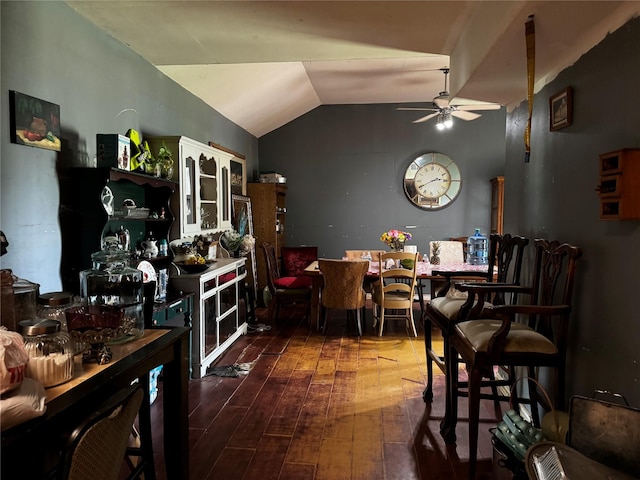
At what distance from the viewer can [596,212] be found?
6.21 feet

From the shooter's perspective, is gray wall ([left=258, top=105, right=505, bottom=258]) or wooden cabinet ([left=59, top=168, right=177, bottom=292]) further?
gray wall ([left=258, top=105, right=505, bottom=258])

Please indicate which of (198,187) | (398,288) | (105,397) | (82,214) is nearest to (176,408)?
(105,397)

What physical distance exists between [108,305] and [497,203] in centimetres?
539

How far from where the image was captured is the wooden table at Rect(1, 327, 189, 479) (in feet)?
3.29

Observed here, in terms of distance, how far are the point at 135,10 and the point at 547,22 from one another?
2.08 meters

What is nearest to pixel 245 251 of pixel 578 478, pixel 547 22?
pixel 547 22

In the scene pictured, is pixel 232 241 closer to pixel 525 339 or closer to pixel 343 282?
pixel 343 282

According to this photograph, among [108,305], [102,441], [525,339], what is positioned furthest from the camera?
[525,339]

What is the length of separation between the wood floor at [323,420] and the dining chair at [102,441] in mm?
1099

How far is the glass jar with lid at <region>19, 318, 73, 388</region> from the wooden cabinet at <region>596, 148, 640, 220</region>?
1.89 m

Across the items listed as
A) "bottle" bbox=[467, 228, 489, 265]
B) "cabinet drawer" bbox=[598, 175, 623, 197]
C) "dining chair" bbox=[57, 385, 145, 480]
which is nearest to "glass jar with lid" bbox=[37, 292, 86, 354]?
"dining chair" bbox=[57, 385, 145, 480]

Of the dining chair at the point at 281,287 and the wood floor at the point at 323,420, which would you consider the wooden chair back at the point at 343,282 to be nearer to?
the dining chair at the point at 281,287

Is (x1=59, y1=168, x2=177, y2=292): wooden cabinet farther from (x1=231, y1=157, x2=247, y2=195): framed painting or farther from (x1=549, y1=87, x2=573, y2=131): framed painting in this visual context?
(x1=231, y1=157, x2=247, y2=195): framed painting

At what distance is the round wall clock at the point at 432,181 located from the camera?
21.2 feet
